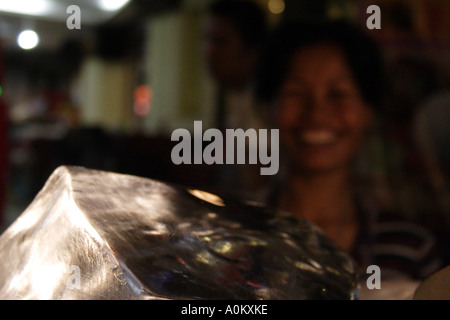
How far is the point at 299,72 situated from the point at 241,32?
7.9 inches

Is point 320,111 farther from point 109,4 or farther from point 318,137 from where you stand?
point 109,4

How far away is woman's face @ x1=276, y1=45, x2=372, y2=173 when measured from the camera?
796mm

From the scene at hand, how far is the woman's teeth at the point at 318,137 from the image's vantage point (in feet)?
2.76

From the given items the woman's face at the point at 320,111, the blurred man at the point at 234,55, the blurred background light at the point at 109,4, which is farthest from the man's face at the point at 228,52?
the blurred background light at the point at 109,4

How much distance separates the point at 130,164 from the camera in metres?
0.47

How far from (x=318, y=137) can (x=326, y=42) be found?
0.17 m

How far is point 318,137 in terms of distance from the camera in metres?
0.85

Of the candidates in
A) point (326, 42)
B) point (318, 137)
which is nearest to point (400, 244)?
point (318, 137)

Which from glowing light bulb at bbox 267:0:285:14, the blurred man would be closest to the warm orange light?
the blurred man

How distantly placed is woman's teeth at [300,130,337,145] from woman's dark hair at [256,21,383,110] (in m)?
0.10

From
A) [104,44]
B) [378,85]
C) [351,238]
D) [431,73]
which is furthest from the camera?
[431,73]
